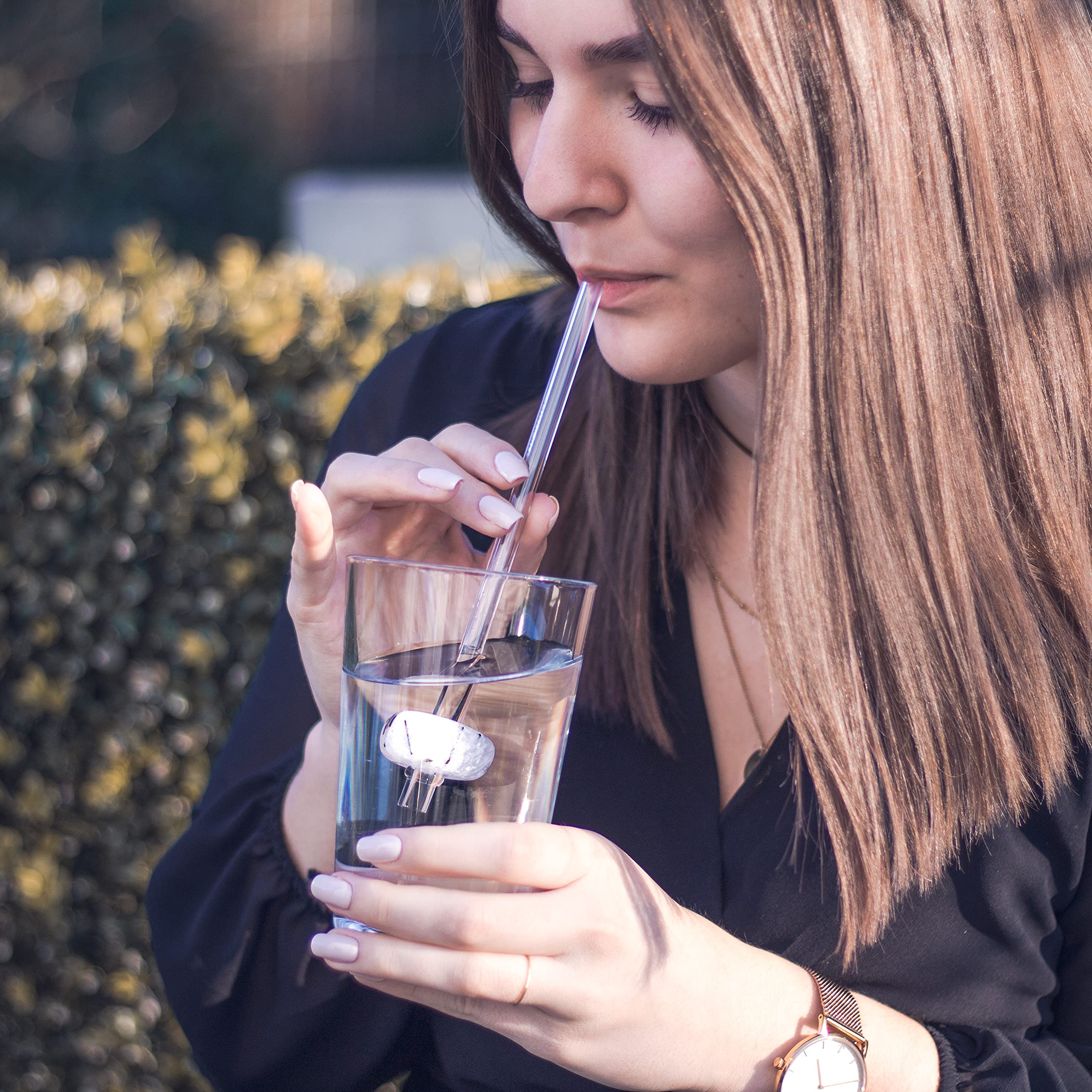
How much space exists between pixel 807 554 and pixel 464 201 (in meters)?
6.61

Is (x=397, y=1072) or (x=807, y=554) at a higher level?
(x=807, y=554)

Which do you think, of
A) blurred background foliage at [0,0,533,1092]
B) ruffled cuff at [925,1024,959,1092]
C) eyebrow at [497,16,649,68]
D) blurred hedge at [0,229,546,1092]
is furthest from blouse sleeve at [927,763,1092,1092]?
blurred hedge at [0,229,546,1092]

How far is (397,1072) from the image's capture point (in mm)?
1633

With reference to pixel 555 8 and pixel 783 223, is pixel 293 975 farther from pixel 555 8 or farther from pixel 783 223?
pixel 555 8

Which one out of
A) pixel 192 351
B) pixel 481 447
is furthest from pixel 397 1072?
pixel 192 351

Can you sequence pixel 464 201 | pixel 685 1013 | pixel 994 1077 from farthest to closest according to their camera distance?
pixel 464 201 < pixel 994 1077 < pixel 685 1013

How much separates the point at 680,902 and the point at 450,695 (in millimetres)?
593

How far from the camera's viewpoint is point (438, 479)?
125cm

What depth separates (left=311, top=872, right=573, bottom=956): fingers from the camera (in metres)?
0.97

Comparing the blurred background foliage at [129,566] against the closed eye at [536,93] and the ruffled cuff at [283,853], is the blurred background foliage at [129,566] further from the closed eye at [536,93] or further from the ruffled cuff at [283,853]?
the closed eye at [536,93]

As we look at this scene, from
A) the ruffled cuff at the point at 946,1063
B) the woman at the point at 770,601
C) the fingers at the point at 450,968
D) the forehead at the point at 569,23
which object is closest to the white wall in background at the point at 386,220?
the woman at the point at 770,601

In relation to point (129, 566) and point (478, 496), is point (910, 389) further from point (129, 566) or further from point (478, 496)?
point (129, 566)

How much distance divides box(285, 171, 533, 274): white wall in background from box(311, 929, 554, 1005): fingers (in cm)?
647

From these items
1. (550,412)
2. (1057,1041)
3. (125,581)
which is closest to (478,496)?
(550,412)
